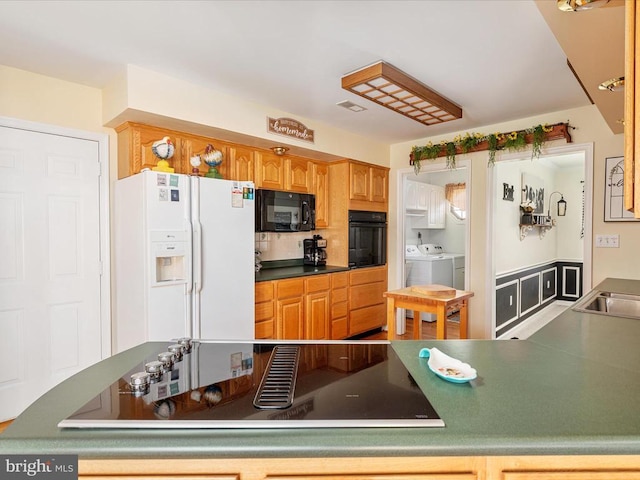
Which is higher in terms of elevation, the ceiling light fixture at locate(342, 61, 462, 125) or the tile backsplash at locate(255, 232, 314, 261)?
the ceiling light fixture at locate(342, 61, 462, 125)

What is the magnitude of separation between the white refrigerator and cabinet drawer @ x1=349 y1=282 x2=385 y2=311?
154cm

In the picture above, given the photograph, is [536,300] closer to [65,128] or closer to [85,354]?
[85,354]

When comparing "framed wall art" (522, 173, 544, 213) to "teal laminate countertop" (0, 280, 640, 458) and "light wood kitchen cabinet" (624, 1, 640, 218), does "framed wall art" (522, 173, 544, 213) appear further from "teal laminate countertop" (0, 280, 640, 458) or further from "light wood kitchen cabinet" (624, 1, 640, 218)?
"light wood kitchen cabinet" (624, 1, 640, 218)

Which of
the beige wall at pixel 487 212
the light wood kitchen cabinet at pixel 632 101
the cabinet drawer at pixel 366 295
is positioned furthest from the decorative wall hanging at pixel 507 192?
the light wood kitchen cabinet at pixel 632 101

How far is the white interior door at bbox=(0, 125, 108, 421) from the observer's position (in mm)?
2459

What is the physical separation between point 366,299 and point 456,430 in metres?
3.63

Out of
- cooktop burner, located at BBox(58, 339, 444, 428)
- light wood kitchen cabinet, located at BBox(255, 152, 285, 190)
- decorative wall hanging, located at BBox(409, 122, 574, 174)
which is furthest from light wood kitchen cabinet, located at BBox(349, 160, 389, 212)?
cooktop burner, located at BBox(58, 339, 444, 428)

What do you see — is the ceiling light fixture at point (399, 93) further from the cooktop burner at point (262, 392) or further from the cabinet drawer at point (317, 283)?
the cooktop burner at point (262, 392)

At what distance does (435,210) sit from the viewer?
6.05m

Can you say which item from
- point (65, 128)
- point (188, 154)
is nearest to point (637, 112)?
point (188, 154)

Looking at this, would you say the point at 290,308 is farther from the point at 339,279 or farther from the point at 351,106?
the point at 351,106

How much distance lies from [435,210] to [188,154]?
4.31 metres

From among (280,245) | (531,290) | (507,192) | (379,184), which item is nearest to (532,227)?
(531,290)

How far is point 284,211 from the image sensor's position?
3.76m
